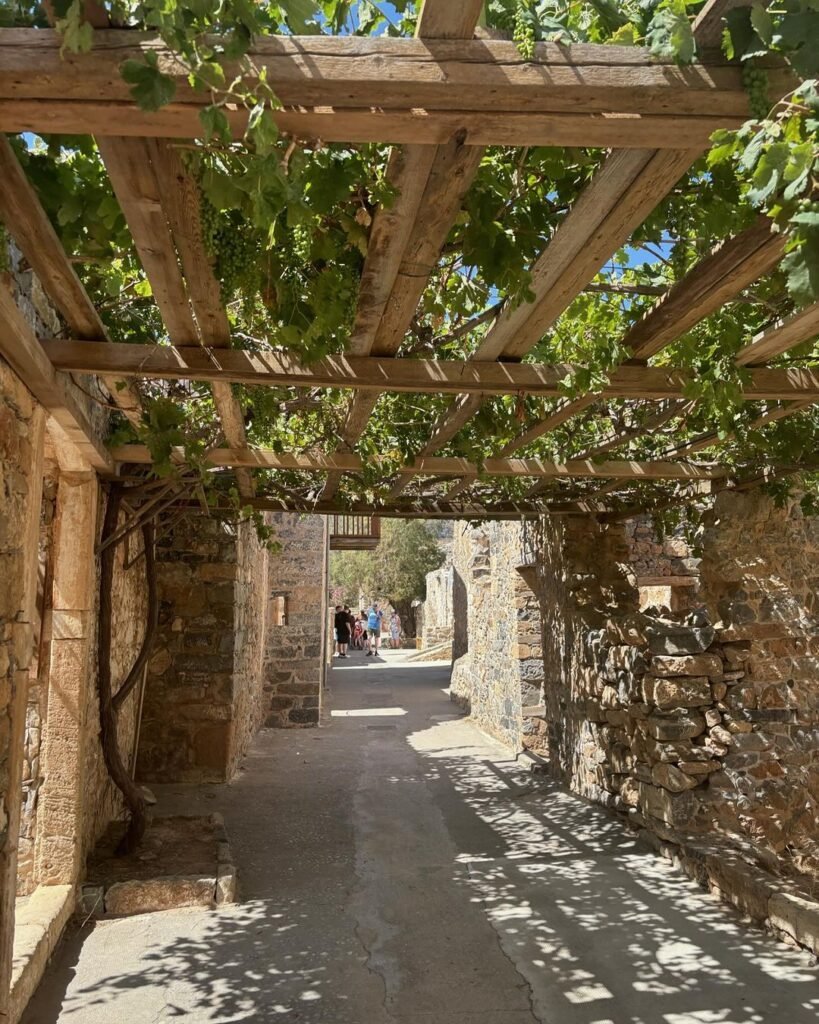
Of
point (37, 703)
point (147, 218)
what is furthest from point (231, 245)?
point (37, 703)

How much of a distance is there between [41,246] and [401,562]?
24.4 m

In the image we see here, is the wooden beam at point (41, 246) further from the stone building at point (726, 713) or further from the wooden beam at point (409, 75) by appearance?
the stone building at point (726, 713)

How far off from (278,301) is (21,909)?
3.00 metres

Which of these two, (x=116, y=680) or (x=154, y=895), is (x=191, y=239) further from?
(x=116, y=680)

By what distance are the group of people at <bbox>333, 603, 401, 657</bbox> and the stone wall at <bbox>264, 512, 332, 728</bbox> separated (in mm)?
9370

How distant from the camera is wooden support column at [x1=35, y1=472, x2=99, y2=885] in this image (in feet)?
13.3

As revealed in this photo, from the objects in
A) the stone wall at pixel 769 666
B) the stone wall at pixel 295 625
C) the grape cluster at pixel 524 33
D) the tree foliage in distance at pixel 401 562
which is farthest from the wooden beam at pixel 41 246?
the tree foliage in distance at pixel 401 562

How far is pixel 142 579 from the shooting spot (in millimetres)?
6273

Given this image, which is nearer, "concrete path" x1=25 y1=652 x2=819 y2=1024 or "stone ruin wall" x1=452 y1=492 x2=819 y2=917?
"concrete path" x1=25 y1=652 x2=819 y2=1024

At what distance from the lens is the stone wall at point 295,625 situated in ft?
33.8

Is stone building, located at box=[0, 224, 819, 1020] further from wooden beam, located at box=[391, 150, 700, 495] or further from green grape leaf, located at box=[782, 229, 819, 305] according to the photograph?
green grape leaf, located at box=[782, 229, 819, 305]

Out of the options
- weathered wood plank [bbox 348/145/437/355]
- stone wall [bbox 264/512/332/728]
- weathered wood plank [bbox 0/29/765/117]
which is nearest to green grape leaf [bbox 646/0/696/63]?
Answer: weathered wood plank [bbox 0/29/765/117]

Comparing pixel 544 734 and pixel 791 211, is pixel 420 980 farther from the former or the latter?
pixel 544 734

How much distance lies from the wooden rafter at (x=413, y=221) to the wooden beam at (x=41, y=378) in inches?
36.0
